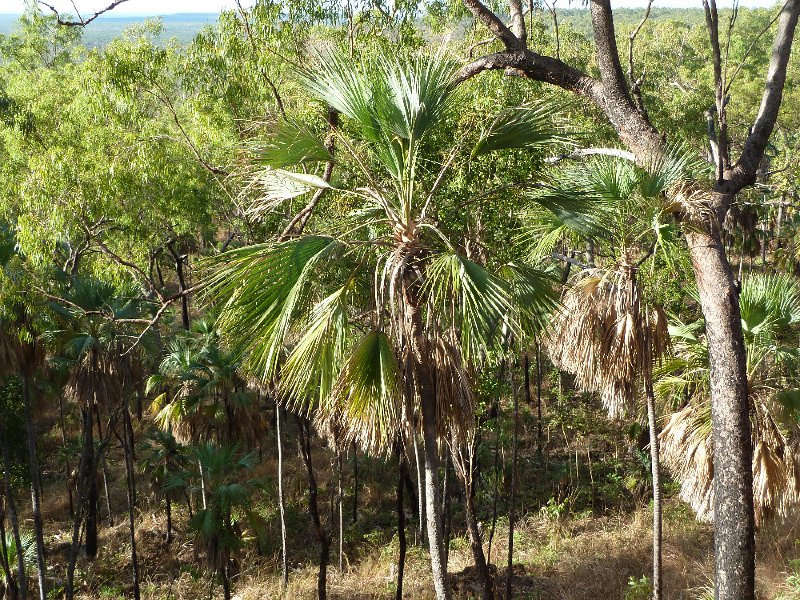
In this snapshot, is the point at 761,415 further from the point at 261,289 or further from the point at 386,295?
the point at 261,289

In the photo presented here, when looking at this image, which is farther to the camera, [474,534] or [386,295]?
[474,534]

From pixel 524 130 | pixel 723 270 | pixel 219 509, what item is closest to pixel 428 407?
pixel 524 130

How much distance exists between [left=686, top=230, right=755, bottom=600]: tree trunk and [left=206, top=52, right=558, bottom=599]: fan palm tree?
1.83 m

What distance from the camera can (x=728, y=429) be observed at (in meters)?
6.12

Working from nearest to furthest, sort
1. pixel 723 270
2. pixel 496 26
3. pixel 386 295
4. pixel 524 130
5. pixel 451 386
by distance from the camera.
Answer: pixel 451 386 < pixel 524 130 < pixel 386 295 < pixel 723 270 < pixel 496 26

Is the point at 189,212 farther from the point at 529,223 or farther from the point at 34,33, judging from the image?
the point at 34,33

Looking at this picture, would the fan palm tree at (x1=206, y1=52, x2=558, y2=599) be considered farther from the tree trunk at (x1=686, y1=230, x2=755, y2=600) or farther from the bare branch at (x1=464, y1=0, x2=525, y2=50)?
the bare branch at (x1=464, y1=0, x2=525, y2=50)

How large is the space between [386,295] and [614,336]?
332 cm

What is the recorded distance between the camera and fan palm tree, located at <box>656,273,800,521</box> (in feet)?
25.4

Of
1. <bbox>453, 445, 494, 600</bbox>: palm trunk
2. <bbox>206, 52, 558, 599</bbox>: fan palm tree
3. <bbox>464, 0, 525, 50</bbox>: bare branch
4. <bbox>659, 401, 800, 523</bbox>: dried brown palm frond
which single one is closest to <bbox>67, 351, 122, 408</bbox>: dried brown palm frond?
<bbox>453, 445, 494, 600</bbox>: palm trunk

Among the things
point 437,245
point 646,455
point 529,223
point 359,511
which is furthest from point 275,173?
point 359,511

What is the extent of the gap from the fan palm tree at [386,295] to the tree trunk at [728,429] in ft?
6.01

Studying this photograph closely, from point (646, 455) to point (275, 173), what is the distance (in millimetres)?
13104

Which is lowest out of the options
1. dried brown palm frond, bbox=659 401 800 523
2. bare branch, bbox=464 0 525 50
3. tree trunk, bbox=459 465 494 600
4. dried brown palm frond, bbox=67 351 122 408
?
tree trunk, bbox=459 465 494 600
